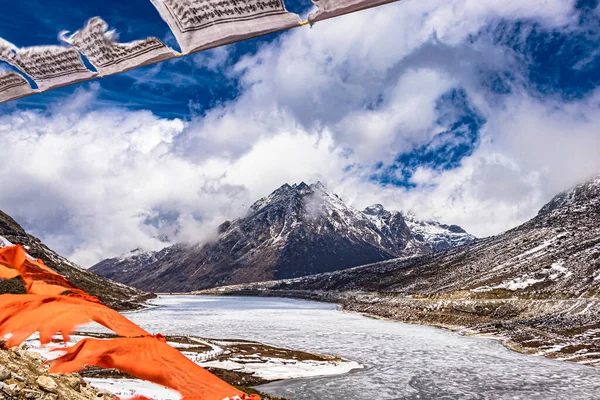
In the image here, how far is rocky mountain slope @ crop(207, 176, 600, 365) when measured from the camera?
64812 mm

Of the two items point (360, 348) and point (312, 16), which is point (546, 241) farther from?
point (312, 16)

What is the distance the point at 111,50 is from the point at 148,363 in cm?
426

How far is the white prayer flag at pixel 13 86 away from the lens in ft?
23.5

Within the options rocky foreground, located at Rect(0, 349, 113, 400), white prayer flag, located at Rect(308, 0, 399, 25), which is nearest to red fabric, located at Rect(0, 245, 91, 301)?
rocky foreground, located at Rect(0, 349, 113, 400)

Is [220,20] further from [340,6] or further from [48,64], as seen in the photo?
[48,64]

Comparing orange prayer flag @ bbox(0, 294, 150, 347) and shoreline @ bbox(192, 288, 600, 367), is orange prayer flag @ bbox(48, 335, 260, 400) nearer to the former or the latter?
orange prayer flag @ bbox(0, 294, 150, 347)

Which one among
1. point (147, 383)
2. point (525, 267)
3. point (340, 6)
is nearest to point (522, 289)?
point (525, 267)

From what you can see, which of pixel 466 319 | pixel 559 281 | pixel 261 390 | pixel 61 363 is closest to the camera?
pixel 61 363

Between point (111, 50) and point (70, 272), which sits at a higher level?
point (111, 50)

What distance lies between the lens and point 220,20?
5.41 metres

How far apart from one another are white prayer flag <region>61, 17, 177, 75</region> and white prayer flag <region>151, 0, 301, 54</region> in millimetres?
414

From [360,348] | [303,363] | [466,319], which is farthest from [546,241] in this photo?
[303,363]

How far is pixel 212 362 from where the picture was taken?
39656mm

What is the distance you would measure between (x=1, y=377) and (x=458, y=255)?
18973 cm
